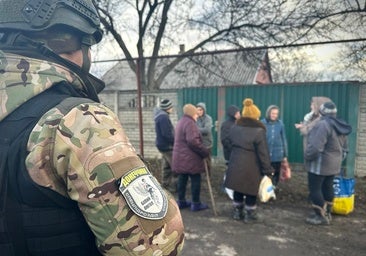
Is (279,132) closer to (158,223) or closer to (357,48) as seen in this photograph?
(357,48)

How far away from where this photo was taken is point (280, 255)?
11.0ft

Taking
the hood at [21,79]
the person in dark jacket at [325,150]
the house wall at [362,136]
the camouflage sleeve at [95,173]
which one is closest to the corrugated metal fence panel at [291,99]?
the house wall at [362,136]

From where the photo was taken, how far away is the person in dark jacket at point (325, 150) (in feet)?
12.7

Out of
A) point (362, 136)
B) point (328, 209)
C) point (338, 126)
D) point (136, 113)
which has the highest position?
point (338, 126)

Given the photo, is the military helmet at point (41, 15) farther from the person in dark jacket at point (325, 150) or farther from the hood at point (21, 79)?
the person in dark jacket at point (325, 150)

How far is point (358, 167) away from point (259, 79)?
71.5 feet

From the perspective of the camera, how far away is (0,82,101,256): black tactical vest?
1009 mm

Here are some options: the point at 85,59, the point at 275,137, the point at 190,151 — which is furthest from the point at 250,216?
the point at 85,59

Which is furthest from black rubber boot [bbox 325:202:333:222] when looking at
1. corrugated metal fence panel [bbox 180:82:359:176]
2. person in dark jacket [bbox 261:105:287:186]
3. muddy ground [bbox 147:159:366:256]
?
corrugated metal fence panel [bbox 180:82:359:176]

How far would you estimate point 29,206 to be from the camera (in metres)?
1.01

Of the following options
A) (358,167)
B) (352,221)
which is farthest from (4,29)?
(358,167)

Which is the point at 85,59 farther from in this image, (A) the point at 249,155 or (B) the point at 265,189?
(B) the point at 265,189

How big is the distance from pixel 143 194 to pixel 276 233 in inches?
132

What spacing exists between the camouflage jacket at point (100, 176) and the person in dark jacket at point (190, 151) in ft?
11.2
